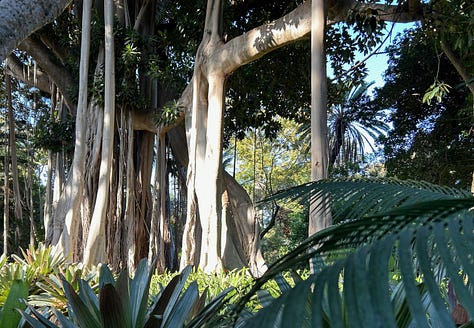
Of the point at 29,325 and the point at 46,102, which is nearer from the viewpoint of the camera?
the point at 29,325

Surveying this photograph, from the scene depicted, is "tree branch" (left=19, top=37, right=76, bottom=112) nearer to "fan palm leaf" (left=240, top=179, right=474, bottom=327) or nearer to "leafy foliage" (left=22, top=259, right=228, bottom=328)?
"leafy foliage" (left=22, top=259, right=228, bottom=328)

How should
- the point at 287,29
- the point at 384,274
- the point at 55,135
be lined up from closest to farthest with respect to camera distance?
the point at 384,274 < the point at 287,29 < the point at 55,135

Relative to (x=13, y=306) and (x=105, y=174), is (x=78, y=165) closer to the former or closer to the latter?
(x=105, y=174)

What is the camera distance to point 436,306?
439 millimetres

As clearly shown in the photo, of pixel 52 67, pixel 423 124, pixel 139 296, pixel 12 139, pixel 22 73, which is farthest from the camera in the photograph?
pixel 423 124

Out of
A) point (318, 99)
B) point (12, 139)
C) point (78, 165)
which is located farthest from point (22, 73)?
point (318, 99)

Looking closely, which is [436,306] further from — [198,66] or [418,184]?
[198,66]

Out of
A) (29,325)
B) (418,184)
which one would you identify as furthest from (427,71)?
(29,325)

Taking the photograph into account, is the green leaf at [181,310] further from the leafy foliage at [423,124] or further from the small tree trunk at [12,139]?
the small tree trunk at [12,139]

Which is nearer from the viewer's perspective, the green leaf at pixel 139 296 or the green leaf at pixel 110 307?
the green leaf at pixel 110 307

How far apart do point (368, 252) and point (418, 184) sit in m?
1.30

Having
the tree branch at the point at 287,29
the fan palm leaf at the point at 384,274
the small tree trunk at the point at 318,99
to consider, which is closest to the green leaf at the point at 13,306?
the fan palm leaf at the point at 384,274

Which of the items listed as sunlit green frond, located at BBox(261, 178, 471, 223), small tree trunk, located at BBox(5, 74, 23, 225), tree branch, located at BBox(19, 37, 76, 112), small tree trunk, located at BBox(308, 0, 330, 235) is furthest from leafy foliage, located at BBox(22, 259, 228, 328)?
small tree trunk, located at BBox(5, 74, 23, 225)

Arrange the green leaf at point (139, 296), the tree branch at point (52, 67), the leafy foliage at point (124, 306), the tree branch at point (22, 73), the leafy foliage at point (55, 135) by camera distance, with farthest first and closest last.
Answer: the tree branch at point (22, 73), the leafy foliage at point (55, 135), the tree branch at point (52, 67), the green leaf at point (139, 296), the leafy foliage at point (124, 306)
